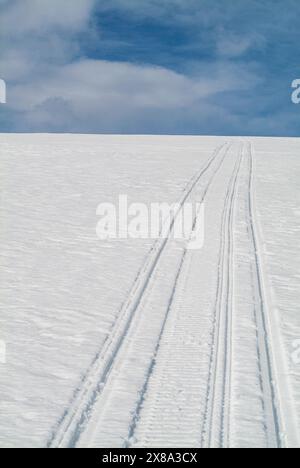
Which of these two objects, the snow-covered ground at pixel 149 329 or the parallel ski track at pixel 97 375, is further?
the snow-covered ground at pixel 149 329

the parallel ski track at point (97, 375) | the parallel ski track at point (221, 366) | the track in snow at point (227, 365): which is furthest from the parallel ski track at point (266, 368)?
the parallel ski track at point (97, 375)

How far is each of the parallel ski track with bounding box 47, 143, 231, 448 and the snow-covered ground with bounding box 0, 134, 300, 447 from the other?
0.02m

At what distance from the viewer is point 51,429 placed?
4.84 metres

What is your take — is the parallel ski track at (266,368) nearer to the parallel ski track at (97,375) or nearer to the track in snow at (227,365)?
the track in snow at (227,365)

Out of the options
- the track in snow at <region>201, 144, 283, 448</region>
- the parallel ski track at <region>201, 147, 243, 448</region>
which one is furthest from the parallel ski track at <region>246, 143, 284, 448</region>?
the parallel ski track at <region>201, 147, 243, 448</region>

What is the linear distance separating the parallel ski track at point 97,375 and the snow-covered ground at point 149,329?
0.06 feet

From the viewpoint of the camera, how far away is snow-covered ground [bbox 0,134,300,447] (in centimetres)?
497

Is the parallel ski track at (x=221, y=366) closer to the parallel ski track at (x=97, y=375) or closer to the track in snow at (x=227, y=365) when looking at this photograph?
the track in snow at (x=227, y=365)

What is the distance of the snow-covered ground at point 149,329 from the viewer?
4.97m

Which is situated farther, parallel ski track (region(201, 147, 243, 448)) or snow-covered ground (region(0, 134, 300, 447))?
snow-covered ground (region(0, 134, 300, 447))

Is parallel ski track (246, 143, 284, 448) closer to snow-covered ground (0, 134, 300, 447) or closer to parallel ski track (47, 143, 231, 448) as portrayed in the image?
snow-covered ground (0, 134, 300, 447)

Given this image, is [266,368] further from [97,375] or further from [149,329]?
[97,375]

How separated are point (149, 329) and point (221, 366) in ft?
4.23
